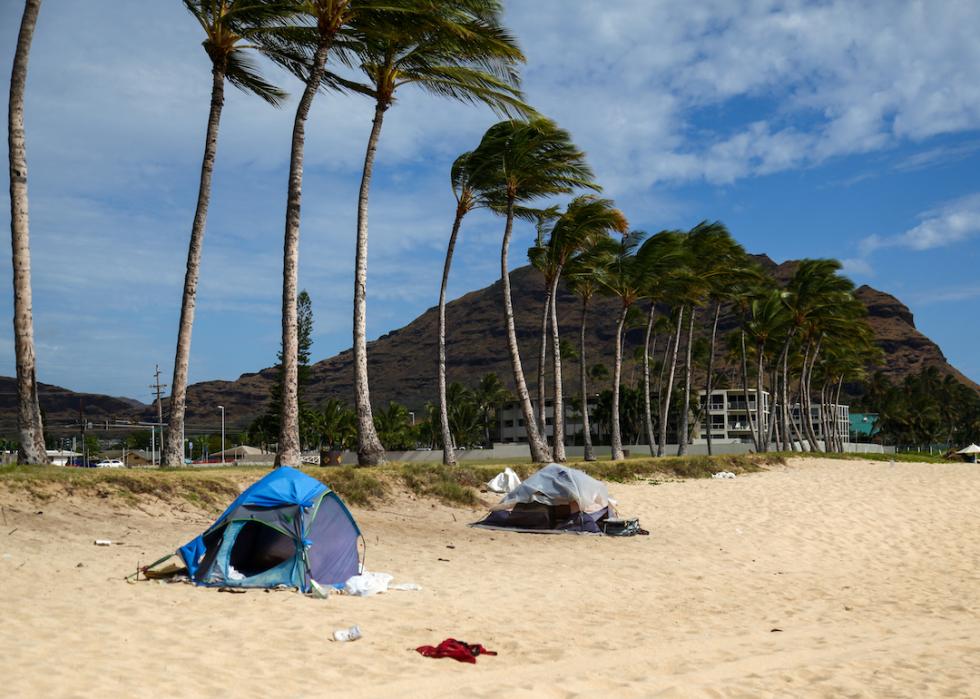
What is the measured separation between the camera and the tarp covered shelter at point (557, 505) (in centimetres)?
1648

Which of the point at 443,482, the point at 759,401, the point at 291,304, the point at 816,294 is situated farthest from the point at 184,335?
the point at 759,401

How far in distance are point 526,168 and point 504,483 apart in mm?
10501

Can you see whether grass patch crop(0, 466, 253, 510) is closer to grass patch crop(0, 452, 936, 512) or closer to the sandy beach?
grass patch crop(0, 452, 936, 512)

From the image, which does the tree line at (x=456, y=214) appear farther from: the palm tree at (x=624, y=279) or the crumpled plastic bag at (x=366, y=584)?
the crumpled plastic bag at (x=366, y=584)

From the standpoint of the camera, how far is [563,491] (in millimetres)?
16609

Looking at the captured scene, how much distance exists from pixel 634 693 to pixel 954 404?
13019cm

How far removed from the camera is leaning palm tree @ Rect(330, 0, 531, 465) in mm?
18969

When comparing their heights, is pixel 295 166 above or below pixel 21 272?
above

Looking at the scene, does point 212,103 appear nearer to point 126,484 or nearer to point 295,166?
point 295,166

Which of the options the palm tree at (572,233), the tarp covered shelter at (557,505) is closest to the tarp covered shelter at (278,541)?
the tarp covered shelter at (557,505)

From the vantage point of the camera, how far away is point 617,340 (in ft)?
115

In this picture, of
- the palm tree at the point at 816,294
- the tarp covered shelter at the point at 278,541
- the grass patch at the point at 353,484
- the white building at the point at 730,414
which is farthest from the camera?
the white building at the point at 730,414

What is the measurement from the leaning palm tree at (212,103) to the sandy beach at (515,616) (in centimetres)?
417

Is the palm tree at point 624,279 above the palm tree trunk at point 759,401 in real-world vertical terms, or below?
above
